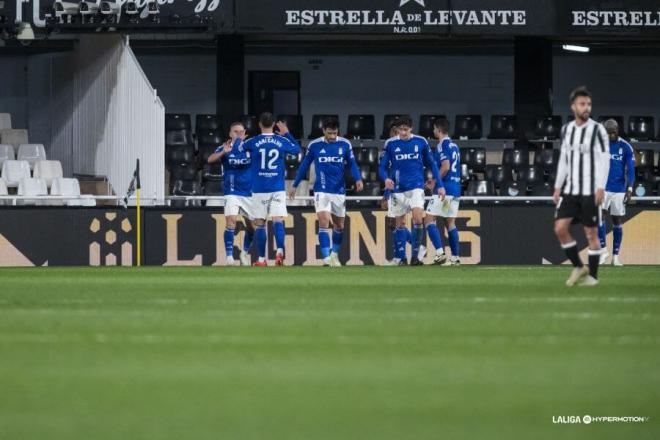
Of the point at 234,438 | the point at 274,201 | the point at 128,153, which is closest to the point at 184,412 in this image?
the point at 234,438

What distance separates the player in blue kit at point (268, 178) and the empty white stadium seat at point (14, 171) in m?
7.55

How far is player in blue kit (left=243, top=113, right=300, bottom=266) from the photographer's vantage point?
1939cm

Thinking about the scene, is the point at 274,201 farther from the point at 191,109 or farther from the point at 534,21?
the point at 191,109

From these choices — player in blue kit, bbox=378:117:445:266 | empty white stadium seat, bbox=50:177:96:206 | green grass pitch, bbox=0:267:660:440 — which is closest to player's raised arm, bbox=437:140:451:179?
player in blue kit, bbox=378:117:445:266

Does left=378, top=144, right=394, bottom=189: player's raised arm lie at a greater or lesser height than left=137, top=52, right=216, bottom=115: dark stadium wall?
lesser

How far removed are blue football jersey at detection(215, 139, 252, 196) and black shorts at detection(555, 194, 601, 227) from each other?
26.0 ft

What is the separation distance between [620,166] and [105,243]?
26.9 ft

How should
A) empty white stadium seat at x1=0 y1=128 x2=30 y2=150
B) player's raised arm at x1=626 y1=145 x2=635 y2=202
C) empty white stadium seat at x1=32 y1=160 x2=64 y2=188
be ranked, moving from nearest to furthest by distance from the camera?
1. player's raised arm at x1=626 y1=145 x2=635 y2=202
2. empty white stadium seat at x1=32 y1=160 x2=64 y2=188
3. empty white stadium seat at x1=0 y1=128 x2=30 y2=150

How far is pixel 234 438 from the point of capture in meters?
4.02

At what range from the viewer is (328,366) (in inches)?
228

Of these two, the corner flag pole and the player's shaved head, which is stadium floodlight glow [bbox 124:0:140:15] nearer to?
the corner flag pole

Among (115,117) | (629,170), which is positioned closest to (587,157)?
(629,170)

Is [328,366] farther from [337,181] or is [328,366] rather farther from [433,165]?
[337,181]

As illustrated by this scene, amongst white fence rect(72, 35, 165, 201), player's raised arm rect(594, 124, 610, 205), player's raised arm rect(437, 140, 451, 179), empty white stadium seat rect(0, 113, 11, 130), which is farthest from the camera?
empty white stadium seat rect(0, 113, 11, 130)
